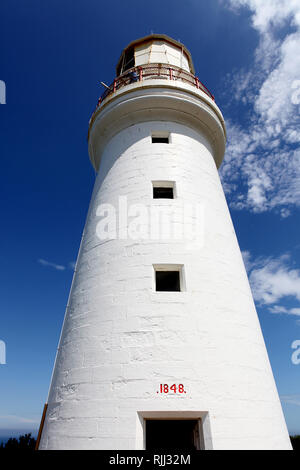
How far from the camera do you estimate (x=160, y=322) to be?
5.55 m

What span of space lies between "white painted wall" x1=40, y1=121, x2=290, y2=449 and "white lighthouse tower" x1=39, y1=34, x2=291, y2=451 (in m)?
0.02

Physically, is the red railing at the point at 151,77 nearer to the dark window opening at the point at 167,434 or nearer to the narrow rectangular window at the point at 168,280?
the narrow rectangular window at the point at 168,280

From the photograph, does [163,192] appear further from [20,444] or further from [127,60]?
[127,60]

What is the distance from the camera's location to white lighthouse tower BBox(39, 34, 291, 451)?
484 cm

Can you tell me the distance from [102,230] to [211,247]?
9.66 feet

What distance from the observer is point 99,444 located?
4.59m

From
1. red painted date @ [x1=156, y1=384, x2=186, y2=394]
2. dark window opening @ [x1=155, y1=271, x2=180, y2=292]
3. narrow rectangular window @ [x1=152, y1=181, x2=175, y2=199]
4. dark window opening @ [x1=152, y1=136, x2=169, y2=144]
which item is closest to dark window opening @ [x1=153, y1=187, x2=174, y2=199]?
narrow rectangular window @ [x1=152, y1=181, x2=175, y2=199]

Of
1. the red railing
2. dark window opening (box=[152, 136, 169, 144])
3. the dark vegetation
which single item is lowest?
the dark vegetation

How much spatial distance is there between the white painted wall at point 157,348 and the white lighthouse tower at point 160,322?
0.02 meters

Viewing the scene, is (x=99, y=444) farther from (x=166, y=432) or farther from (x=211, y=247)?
(x=211, y=247)

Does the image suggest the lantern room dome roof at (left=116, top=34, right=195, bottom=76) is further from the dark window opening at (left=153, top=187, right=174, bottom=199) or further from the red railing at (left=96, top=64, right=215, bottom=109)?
the dark window opening at (left=153, top=187, right=174, bottom=199)

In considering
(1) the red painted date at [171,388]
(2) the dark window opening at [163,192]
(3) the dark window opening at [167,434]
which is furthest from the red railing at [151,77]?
(3) the dark window opening at [167,434]
